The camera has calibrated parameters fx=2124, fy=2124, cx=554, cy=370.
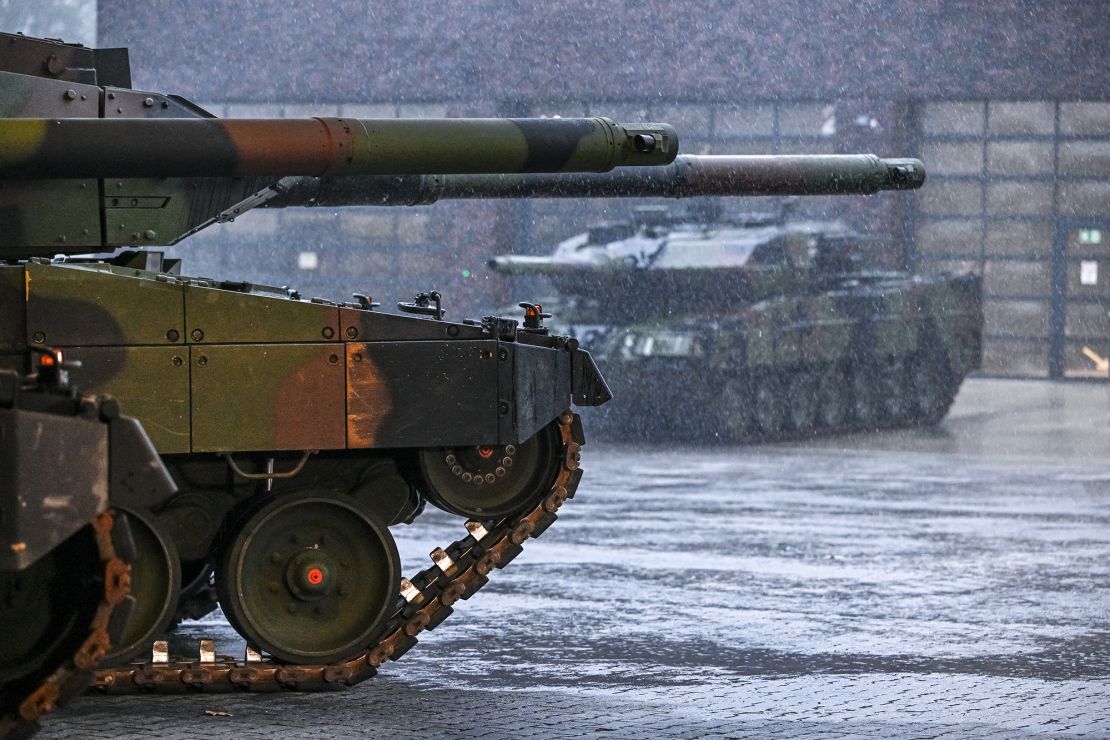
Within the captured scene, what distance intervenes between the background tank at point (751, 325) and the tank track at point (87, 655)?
16293 millimetres

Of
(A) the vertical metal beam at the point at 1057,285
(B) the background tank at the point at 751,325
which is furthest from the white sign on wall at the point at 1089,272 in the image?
(B) the background tank at the point at 751,325

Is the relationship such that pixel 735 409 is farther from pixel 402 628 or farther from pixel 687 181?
pixel 402 628

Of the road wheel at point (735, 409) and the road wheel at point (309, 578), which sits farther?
the road wheel at point (735, 409)

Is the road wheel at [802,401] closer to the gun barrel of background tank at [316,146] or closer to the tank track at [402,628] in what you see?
the tank track at [402,628]

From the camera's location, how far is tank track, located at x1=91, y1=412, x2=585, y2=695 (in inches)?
364

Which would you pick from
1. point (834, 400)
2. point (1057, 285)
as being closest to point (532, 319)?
point (834, 400)

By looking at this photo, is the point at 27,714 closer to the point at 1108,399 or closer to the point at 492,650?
the point at 492,650

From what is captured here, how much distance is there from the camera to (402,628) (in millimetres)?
9672

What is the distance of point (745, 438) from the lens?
2398 cm

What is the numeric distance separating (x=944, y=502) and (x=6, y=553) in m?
11.8

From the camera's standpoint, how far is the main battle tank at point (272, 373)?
8844 millimetres

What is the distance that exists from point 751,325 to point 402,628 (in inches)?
565

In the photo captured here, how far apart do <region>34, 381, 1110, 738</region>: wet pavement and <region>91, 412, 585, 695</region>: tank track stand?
0.10m

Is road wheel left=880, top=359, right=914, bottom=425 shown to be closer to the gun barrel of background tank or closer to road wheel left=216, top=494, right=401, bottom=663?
the gun barrel of background tank
